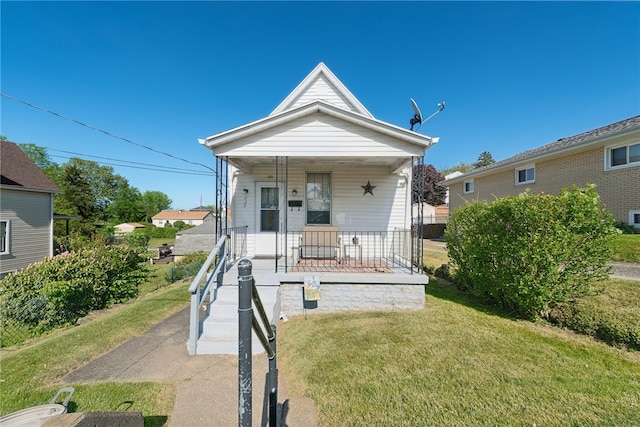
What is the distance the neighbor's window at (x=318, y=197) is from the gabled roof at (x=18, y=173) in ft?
47.6

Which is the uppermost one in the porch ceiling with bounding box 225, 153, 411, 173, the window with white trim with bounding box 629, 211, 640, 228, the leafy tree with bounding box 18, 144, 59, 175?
the leafy tree with bounding box 18, 144, 59, 175

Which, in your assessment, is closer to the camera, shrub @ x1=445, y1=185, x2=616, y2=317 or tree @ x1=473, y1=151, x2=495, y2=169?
shrub @ x1=445, y1=185, x2=616, y2=317

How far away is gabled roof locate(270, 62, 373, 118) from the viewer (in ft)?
31.2

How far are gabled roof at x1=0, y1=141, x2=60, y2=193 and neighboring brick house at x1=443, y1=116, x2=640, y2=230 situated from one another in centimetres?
1953

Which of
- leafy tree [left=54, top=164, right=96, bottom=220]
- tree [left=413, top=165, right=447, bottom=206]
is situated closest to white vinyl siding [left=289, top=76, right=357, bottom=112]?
leafy tree [left=54, top=164, right=96, bottom=220]

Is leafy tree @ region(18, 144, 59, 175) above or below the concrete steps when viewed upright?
above

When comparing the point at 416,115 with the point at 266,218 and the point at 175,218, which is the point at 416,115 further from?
the point at 175,218

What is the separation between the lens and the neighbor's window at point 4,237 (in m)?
11.5

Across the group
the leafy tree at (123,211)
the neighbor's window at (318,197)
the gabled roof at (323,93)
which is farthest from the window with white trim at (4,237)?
the leafy tree at (123,211)

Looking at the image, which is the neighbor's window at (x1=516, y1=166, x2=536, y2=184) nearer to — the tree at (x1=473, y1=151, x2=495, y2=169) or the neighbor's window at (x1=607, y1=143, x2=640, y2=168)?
the neighbor's window at (x1=607, y1=143, x2=640, y2=168)

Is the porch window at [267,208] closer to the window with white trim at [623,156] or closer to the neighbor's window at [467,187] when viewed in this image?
the window with white trim at [623,156]

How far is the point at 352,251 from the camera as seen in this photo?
26.7 feet

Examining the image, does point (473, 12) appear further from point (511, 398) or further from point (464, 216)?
point (511, 398)

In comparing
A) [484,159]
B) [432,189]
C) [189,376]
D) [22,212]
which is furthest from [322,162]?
[484,159]
